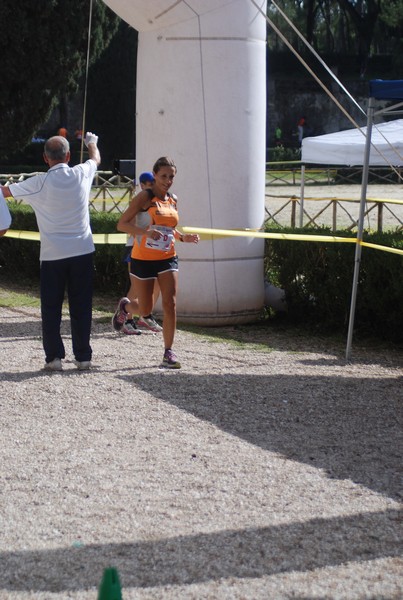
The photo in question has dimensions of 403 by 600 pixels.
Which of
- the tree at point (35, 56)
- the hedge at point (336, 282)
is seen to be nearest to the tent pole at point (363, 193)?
the hedge at point (336, 282)

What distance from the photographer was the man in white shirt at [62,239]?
7.62 meters

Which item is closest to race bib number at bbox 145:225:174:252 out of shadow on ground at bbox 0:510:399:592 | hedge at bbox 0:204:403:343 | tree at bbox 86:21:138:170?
hedge at bbox 0:204:403:343

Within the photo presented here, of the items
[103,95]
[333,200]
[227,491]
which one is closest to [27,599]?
[227,491]

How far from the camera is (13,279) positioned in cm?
1453

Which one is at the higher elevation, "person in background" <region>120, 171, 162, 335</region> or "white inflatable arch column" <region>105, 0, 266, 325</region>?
"white inflatable arch column" <region>105, 0, 266, 325</region>

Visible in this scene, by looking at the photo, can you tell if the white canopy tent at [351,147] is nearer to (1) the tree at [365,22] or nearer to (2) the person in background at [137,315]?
(2) the person in background at [137,315]

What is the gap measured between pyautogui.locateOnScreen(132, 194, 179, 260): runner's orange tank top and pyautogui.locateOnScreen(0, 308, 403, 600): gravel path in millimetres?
888

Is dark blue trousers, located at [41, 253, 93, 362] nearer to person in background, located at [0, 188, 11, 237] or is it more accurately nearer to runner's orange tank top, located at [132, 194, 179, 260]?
person in background, located at [0, 188, 11, 237]

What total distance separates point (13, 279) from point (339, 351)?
6.41 metres

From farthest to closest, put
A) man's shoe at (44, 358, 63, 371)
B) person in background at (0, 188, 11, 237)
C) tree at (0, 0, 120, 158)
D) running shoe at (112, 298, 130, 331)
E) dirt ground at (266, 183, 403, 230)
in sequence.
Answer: tree at (0, 0, 120, 158) < dirt ground at (266, 183, 403, 230) < running shoe at (112, 298, 130, 331) < man's shoe at (44, 358, 63, 371) < person in background at (0, 188, 11, 237)

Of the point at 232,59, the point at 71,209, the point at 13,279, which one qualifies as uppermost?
the point at 232,59

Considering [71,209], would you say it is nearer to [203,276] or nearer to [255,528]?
[203,276]

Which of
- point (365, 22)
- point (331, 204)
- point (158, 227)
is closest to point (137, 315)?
point (158, 227)

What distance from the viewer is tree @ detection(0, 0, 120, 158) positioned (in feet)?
91.1
